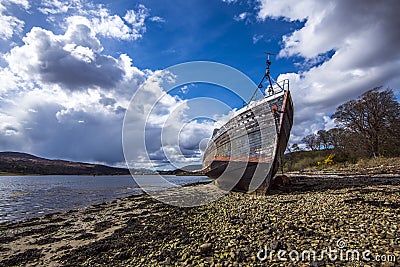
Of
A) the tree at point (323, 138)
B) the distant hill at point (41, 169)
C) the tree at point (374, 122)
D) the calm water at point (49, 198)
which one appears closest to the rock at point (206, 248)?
the calm water at point (49, 198)

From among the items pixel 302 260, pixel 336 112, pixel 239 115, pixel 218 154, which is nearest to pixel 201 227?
pixel 302 260

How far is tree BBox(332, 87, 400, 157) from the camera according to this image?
29.5 metres

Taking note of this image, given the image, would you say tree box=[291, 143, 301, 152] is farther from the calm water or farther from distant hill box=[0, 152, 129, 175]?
distant hill box=[0, 152, 129, 175]

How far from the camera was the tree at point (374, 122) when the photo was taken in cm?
2950

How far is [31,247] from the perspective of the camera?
845 centimetres

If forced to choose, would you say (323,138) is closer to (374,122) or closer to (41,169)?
(374,122)

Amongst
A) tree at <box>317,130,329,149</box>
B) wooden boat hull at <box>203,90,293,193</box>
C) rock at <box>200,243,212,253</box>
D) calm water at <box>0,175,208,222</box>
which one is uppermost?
tree at <box>317,130,329,149</box>

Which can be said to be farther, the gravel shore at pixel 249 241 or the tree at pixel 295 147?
the tree at pixel 295 147

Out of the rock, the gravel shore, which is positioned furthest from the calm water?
the rock

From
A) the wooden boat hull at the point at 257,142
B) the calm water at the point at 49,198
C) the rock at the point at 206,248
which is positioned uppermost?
the wooden boat hull at the point at 257,142

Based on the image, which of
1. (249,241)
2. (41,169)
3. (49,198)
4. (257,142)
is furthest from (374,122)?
(41,169)

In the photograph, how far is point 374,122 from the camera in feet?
103

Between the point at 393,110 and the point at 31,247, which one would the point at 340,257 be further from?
the point at 393,110

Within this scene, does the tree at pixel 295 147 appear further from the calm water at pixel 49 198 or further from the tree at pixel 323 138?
the calm water at pixel 49 198
